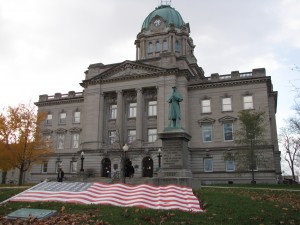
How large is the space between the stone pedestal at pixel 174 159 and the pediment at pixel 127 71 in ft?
84.3

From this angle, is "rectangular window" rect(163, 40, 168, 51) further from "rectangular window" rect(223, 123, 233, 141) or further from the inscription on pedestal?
the inscription on pedestal

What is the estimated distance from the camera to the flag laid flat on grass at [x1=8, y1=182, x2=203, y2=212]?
47.2 ft

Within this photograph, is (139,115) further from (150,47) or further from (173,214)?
(173,214)

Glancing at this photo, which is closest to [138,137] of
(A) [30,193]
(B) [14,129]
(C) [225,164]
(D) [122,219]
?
(C) [225,164]

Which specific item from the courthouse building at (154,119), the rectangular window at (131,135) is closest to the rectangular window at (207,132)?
the courthouse building at (154,119)

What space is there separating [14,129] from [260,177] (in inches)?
1220

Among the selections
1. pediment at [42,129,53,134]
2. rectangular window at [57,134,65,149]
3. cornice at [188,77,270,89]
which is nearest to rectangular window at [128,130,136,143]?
cornice at [188,77,270,89]

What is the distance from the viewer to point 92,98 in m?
51.1

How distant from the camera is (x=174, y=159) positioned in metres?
22.4

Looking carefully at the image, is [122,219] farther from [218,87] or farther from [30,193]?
[218,87]

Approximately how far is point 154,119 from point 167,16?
2579 cm

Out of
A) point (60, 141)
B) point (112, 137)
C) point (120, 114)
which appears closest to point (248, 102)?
point (120, 114)

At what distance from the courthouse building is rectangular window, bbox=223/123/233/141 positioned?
5.3 inches

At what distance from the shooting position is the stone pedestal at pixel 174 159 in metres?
21.8
